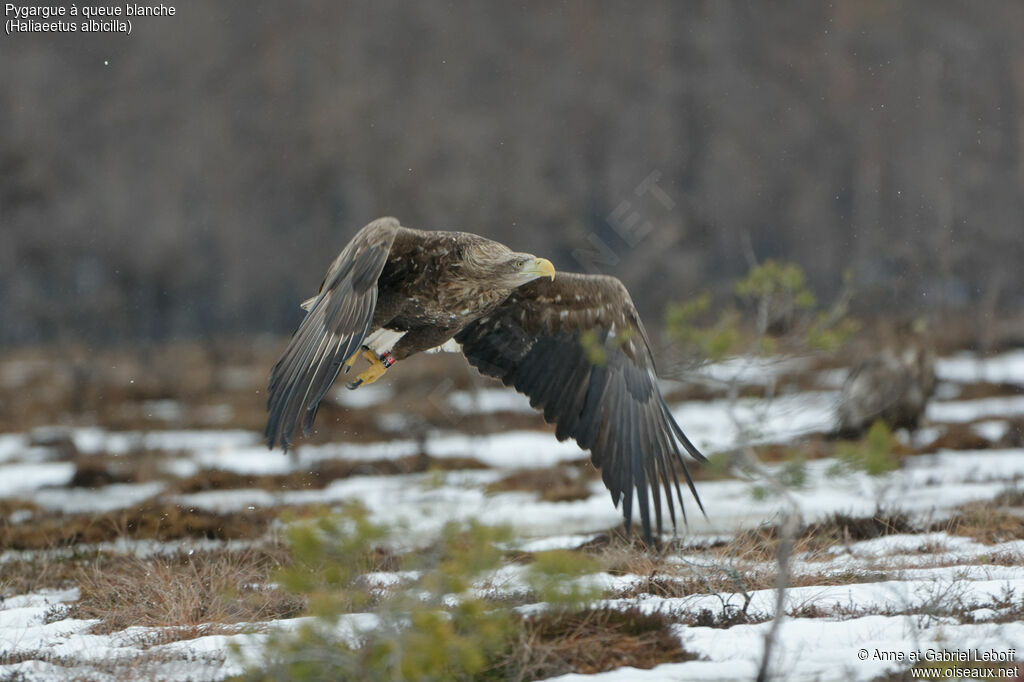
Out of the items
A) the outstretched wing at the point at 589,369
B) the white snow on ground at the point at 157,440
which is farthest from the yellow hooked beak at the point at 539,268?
the white snow on ground at the point at 157,440

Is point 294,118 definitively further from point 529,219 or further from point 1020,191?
point 1020,191

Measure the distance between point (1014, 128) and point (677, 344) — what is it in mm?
32939

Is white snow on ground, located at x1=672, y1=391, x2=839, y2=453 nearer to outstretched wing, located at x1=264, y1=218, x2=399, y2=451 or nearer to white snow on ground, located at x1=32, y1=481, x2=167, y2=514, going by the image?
white snow on ground, located at x1=32, y1=481, x2=167, y2=514

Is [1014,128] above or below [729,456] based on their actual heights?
above

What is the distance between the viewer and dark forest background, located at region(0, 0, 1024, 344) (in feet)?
97.8

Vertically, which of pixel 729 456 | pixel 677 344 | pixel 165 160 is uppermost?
pixel 165 160

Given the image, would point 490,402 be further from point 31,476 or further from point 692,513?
point 692,513

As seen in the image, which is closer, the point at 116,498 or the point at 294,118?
the point at 116,498

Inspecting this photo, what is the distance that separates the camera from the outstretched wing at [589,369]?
18.2 ft

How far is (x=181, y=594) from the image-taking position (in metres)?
4.97

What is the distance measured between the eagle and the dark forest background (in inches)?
783

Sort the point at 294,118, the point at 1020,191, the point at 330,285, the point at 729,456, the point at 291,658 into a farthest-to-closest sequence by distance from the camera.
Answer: the point at 294,118, the point at 1020,191, the point at 330,285, the point at 729,456, the point at 291,658

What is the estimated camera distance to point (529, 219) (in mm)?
28219

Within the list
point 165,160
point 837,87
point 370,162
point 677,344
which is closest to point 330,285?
point 677,344
